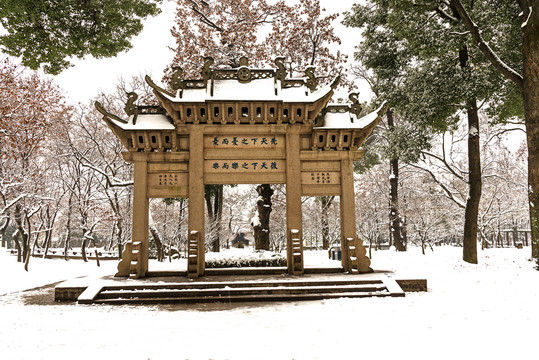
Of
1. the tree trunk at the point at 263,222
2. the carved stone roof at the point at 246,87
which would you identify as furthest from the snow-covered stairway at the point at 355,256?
the tree trunk at the point at 263,222

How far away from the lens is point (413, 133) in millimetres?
15125

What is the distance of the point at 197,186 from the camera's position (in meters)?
10.6

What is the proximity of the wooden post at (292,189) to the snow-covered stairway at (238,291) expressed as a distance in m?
1.61

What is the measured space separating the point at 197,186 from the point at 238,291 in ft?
10.9

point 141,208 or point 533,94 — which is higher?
point 533,94

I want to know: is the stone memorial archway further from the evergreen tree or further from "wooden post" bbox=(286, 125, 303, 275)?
the evergreen tree

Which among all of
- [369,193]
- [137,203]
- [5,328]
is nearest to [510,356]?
[5,328]

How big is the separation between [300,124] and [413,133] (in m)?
6.46

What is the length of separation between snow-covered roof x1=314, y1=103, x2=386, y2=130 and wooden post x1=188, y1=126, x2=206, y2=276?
343cm

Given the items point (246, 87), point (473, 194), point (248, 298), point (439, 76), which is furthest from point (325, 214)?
point (248, 298)

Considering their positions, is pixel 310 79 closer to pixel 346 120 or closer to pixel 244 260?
pixel 346 120

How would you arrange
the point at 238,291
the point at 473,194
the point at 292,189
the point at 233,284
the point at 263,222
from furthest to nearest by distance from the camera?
the point at 263,222, the point at 473,194, the point at 292,189, the point at 233,284, the point at 238,291

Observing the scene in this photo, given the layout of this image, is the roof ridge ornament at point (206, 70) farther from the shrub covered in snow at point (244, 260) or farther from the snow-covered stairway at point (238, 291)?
the snow-covered stairway at point (238, 291)

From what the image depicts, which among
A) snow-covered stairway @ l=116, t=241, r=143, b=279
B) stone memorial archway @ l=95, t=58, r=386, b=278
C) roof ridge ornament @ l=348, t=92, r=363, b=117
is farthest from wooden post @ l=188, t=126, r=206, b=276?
roof ridge ornament @ l=348, t=92, r=363, b=117
